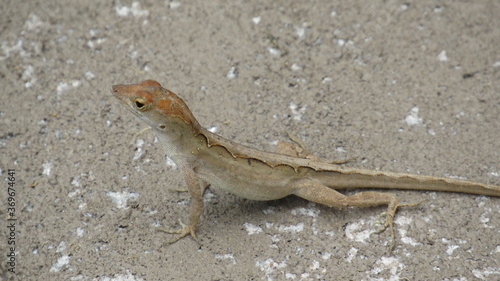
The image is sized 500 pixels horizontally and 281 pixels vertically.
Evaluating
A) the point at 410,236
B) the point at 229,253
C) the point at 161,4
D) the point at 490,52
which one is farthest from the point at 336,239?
the point at 161,4

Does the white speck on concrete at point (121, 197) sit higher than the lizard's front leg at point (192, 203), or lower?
lower

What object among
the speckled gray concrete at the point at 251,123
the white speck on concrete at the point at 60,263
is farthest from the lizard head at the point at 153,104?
the white speck on concrete at the point at 60,263

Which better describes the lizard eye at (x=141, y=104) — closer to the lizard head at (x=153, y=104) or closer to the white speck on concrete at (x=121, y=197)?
the lizard head at (x=153, y=104)

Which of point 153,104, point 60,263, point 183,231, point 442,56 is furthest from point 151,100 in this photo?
point 442,56

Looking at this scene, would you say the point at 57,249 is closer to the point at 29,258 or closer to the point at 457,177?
the point at 29,258

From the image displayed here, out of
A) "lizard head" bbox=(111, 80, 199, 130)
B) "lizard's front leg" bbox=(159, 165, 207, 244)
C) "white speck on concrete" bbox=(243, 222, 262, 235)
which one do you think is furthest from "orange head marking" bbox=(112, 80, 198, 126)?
"white speck on concrete" bbox=(243, 222, 262, 235)

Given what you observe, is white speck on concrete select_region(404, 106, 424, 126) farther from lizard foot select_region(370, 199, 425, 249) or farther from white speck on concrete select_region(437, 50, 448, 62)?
lizard foot select_region(370, 199, 425, 249)
